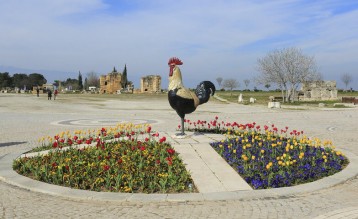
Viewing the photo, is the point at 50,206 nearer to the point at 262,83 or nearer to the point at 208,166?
the point at 208,166

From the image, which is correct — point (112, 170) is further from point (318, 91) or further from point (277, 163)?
point (318, 91)

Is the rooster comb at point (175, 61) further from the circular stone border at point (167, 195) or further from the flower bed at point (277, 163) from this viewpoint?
the circular stone border at point (167, 195)

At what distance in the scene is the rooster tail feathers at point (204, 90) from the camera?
11008 millimetres

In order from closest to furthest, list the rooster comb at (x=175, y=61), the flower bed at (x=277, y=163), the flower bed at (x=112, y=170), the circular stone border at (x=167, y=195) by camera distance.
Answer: the circular stone border at (x=167, y=195)
the flower bed at (x=112, y=170)
the flower bed at (x=277, y=163)
the rooster comb at (x=175, y=61)

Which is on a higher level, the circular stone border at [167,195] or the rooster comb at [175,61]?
the rooster comb at [175,61]

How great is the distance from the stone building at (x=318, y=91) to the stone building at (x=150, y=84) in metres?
34.5

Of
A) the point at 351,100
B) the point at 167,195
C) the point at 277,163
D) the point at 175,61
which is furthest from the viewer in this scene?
the point at 351,100

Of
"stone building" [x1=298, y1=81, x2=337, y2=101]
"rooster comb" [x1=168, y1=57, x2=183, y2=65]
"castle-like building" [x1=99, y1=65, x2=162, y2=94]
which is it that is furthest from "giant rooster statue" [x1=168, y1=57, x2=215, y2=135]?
"castle-like building" [x1=99, y1=65, x2=162, y2=94]

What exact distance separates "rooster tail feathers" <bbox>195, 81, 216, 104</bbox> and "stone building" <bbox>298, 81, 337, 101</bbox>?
46.9 m

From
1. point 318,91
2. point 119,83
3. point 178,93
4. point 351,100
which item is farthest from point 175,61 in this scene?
point 119,83

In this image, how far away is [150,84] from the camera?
81.6 meters

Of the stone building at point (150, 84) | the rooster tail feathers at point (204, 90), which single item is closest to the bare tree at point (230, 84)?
the stone building at point (150, 84)

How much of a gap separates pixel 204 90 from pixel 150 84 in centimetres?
7114

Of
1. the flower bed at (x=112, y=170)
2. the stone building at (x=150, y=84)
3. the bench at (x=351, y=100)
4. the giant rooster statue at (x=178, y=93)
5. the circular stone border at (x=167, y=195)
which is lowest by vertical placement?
the circular stone border at (x=167, y=195)
